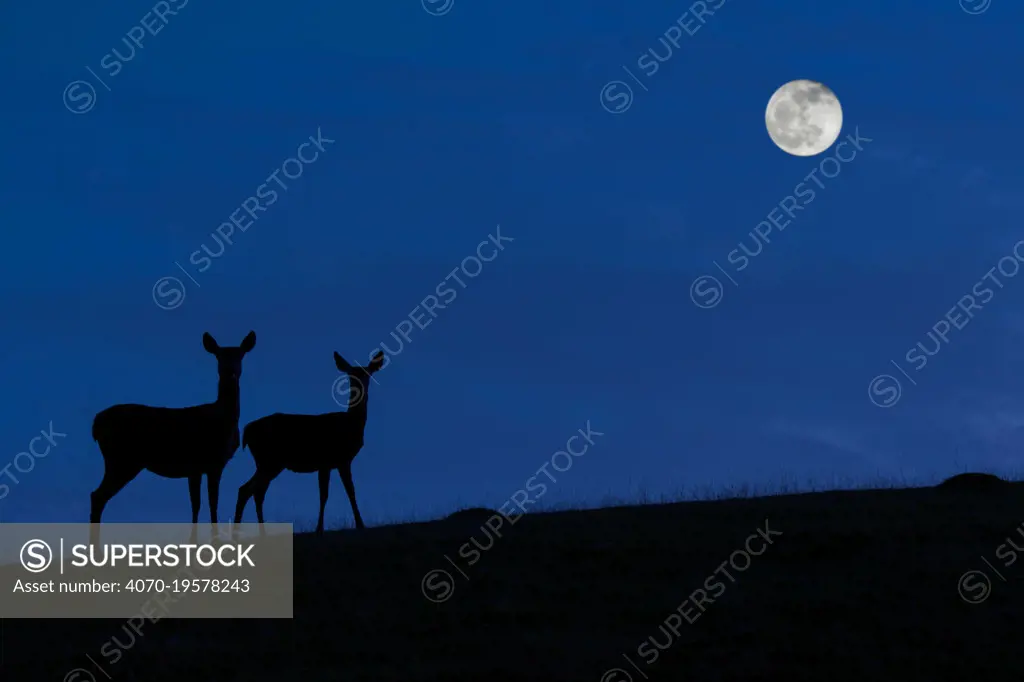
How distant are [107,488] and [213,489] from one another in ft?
6.28

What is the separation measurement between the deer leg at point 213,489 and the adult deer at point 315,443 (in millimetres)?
1134

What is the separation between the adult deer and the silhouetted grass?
47.2 inches

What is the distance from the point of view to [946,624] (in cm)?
1543

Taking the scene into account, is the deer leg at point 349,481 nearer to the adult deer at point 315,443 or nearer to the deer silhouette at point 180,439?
the adult deer at point 315,443

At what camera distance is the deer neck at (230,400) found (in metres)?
20.2

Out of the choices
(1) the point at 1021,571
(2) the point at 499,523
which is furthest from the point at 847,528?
(2) the point at 499,523

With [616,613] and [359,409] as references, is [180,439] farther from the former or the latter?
[616,613]

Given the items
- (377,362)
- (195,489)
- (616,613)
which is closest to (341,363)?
(377,362)

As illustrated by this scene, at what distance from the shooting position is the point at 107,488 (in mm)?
20688

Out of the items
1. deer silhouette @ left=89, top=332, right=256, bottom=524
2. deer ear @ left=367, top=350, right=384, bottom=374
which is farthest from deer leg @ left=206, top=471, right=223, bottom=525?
deer ear @ left=367, top=350, right=384, bottom=374

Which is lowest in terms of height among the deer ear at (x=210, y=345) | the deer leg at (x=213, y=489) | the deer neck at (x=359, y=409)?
the deer leg at (x=213, y=489)

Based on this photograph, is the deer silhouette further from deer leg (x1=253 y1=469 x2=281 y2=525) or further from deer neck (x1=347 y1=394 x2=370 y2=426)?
deer neck (x1=347 y1=394 x2=370 y2=426)

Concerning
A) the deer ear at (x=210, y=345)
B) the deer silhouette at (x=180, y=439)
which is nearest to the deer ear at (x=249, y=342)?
the deer silhouette at (x=180, y=439)

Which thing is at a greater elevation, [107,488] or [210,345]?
[210,345]
